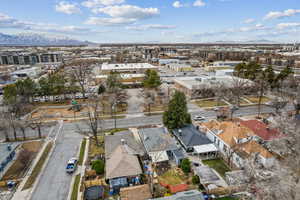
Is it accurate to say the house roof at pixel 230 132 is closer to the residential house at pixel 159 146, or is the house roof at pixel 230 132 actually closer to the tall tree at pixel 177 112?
the tall tree at pixel 177 112

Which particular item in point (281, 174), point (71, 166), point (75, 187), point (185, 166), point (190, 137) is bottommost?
point (75, 187)

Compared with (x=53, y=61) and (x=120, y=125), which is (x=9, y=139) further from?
(x=53, y=61)

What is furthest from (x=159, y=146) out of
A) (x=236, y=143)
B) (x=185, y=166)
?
(x=236, y=143)

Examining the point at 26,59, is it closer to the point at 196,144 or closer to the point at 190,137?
the point at 190,137

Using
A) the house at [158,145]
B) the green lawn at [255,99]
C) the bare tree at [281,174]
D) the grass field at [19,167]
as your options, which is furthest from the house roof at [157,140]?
the green lawn at [255,99]

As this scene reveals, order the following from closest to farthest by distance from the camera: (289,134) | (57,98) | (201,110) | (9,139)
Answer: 1. (289,134)
2. (9,139)
3. (201,110)
4. (57,98)

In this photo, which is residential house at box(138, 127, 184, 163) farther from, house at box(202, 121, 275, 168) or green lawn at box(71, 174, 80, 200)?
green lawn at box(71, 174, 80, 200)

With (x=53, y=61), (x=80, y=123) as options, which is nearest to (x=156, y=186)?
(x=80, y=123)
